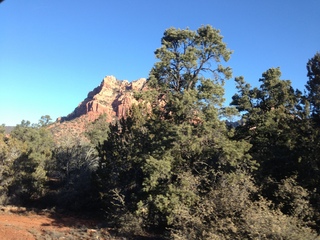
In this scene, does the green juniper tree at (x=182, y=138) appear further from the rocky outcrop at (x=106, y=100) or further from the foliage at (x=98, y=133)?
the rocky outcrop at (x=106, y=100)

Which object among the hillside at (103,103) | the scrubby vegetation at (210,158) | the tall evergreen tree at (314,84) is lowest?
the scrubby vegetation at (210,158)

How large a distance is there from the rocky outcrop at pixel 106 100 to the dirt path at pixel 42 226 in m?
103

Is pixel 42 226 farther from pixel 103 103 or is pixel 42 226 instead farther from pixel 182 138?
pixel 103 103

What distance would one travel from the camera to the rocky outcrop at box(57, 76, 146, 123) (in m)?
136

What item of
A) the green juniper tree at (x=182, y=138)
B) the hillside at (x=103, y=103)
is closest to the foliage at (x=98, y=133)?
the green juniper tree at (x=182, y=138)

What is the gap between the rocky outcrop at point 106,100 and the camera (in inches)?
5364

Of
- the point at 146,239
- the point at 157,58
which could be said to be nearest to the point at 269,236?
the point at 146,239

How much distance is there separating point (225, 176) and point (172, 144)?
331cm

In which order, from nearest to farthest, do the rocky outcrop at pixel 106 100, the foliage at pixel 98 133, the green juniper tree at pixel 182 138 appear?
the green juniper tree at pixel 182 138, the foliage at pixel 98 133, the rocky outcrop at pixel 106 100

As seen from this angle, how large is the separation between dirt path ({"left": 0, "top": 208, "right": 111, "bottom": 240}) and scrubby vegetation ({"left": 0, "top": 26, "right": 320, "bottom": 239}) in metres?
2.29

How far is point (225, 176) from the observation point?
15.0 metres

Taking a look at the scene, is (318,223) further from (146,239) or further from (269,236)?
(146,239)

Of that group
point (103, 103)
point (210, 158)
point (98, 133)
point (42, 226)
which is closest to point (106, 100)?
point (103, 103)

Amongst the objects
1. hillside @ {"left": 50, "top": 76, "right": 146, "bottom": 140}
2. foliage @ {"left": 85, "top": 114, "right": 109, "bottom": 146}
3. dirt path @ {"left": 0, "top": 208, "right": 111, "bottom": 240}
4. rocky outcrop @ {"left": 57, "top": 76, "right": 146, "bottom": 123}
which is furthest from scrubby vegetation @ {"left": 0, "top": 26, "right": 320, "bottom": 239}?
rocky outcrop @ {"left": 57, "top": 76, "right": 146, "bottom": 123}
